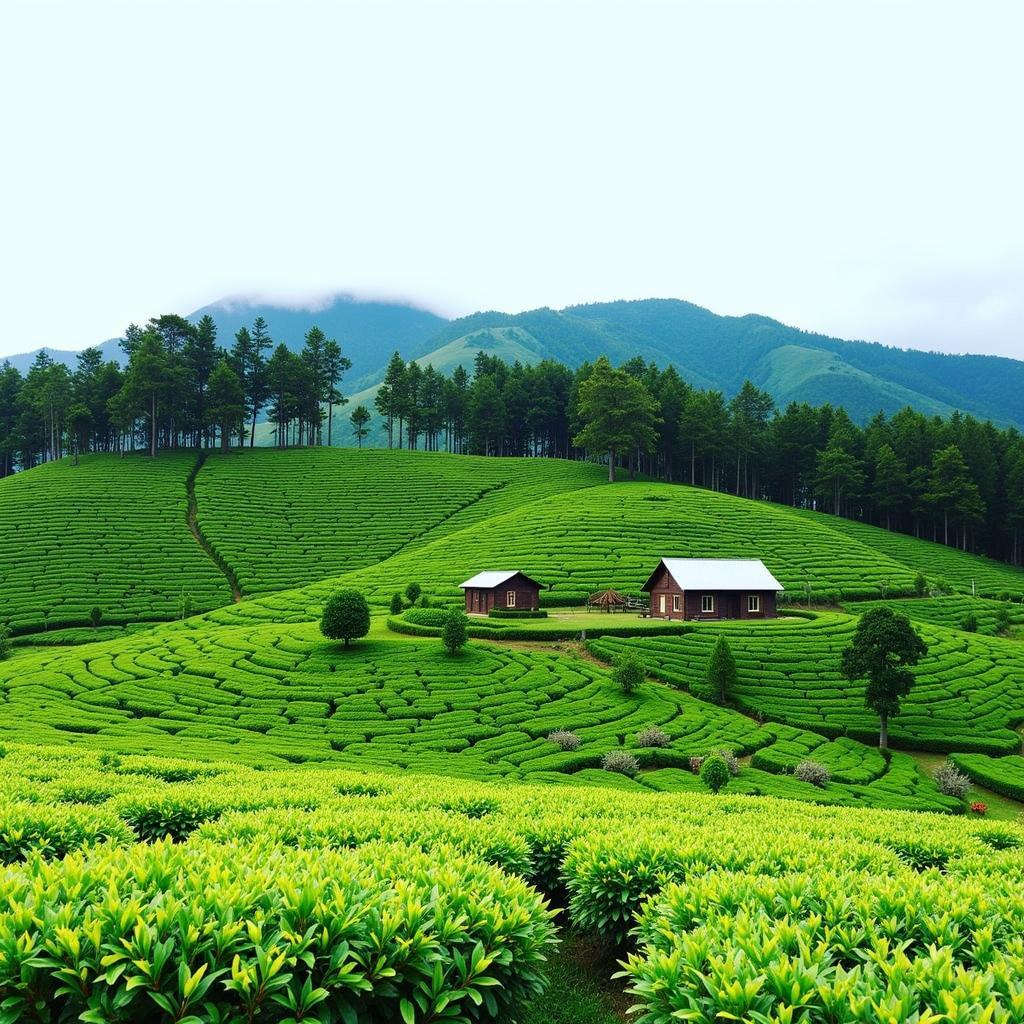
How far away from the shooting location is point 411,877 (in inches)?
261

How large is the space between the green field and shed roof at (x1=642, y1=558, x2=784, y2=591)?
321 cm

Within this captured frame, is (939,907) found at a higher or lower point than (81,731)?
higher

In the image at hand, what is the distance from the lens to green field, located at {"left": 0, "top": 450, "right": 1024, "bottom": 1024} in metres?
5.11

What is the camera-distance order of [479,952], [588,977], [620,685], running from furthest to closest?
[620,685] → [588,977] → [479,952]

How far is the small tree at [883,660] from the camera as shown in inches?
1272

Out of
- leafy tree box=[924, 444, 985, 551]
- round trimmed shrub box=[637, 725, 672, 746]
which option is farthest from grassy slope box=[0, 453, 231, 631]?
leafy tree box=[924, 444, 985, 551]

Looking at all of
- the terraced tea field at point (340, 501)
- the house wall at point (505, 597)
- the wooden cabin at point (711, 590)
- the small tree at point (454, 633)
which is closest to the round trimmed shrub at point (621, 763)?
the small tree at point (454, 633)

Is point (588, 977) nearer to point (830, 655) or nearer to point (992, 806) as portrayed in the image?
point (992, 806)

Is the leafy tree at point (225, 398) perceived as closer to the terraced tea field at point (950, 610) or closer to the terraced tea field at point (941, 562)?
the terraced tea field at point (941, 562)

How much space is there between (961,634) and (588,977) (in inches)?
1950

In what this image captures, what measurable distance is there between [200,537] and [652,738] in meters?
59.7

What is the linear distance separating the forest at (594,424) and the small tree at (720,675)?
56401 millimetres

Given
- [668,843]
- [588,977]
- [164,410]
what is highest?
[164,410]

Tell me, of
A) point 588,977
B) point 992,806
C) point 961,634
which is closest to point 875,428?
point 961,634
